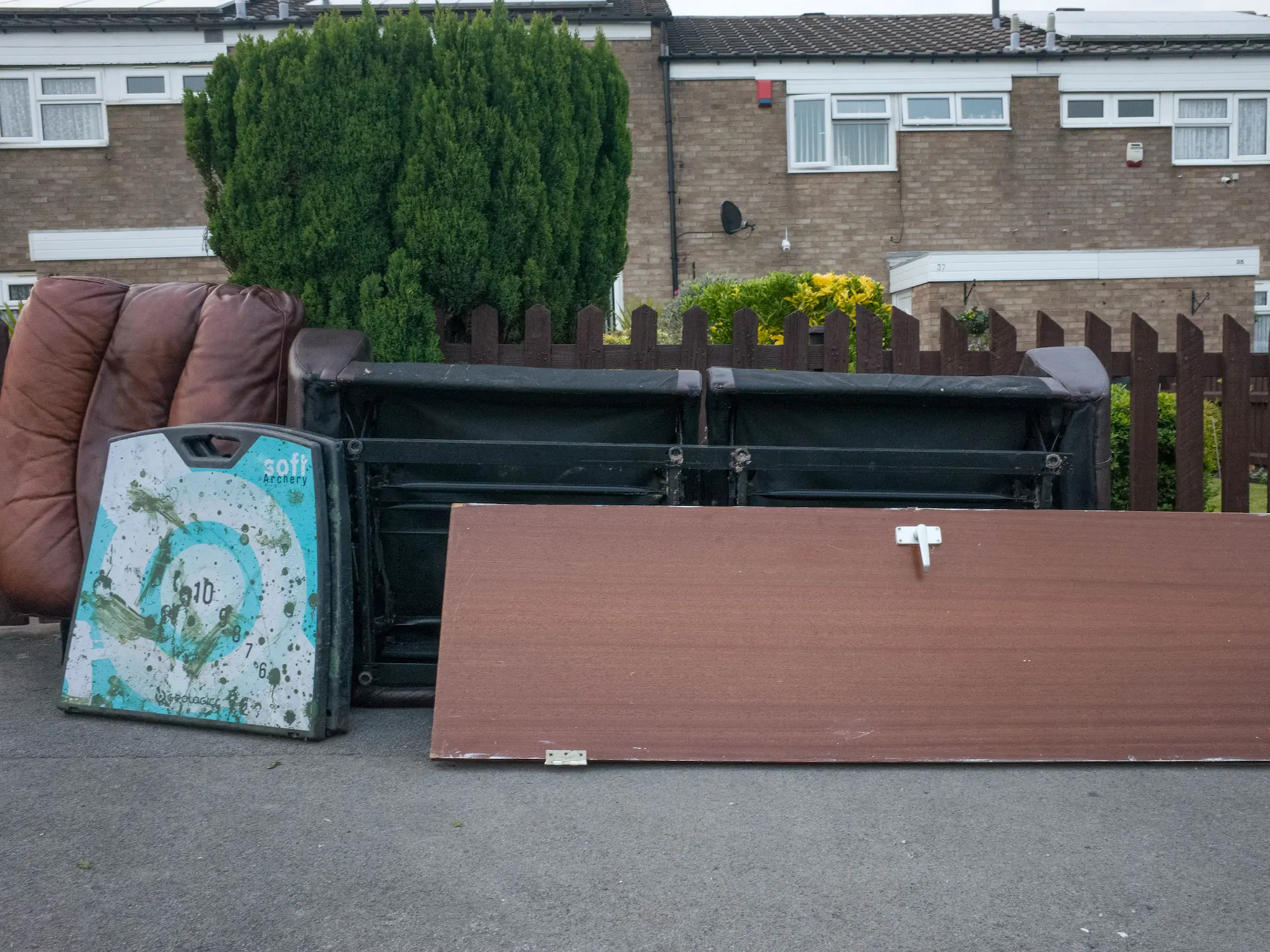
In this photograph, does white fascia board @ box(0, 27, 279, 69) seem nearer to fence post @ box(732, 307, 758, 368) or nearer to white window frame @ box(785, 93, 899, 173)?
white window frame @ box(785, 93, 899, 173)

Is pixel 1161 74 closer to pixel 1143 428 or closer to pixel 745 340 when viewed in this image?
pixel 1143 428

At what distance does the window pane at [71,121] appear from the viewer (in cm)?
1539

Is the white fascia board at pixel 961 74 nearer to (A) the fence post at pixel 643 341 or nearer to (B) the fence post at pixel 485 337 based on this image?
(A) the fence post at pixel 643 341

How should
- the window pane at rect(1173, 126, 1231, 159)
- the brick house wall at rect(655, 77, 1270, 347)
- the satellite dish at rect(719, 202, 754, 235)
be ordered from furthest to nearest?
the window pane at rect(1173, 126, 1231, 159)
the brick house wall at rect(655, 77, 1270, 347)
the satellite dish at rect(719, 202, 754, 235)

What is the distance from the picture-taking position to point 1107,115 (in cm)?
1670

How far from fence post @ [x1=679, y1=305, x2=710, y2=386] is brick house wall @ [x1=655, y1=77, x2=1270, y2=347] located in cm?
1095

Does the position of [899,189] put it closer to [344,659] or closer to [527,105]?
[527,105]

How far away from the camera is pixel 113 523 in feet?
10.8

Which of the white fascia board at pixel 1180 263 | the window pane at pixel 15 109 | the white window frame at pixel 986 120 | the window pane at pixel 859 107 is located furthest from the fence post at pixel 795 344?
the window pane at pixel 15 109

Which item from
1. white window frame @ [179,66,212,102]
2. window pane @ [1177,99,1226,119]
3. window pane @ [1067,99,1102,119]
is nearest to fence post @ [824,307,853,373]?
white window frame @ [179,66,212,102]

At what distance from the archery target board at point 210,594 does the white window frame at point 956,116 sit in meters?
15.1

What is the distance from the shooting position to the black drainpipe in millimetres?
15773

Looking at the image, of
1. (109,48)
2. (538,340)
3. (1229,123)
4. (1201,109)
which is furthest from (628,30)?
(538,340)

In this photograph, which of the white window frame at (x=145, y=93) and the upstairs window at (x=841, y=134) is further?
the upstairs window at (x=841, y=134)
